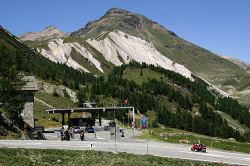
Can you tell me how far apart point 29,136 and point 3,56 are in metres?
19.3

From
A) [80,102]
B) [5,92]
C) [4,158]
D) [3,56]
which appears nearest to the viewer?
[4,158]

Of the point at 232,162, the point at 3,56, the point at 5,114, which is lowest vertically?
the point at 232,162

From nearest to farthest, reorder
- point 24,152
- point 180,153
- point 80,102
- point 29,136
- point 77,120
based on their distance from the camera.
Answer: point 24,152
point 180,153
point 29,136
point 77,120
point 80,102

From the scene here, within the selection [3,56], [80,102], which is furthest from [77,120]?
[80,102]

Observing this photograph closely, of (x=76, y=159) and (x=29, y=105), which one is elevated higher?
(x=29, y=105)

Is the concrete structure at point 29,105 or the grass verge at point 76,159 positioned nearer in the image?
the grass verge at point 76,159

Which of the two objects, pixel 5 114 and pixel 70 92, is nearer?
pixel 5 114

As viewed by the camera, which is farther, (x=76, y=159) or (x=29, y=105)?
(x=29, y=105)

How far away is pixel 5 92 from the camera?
258ft

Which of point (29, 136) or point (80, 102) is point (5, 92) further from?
point (80, 102)

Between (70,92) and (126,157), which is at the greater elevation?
(70,92)

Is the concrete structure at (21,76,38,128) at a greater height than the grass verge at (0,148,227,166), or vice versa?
the concrete structure at (21,76,38,128)

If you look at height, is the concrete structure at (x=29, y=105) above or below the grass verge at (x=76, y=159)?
above

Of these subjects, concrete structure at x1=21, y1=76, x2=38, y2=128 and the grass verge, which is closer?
the grass verge
